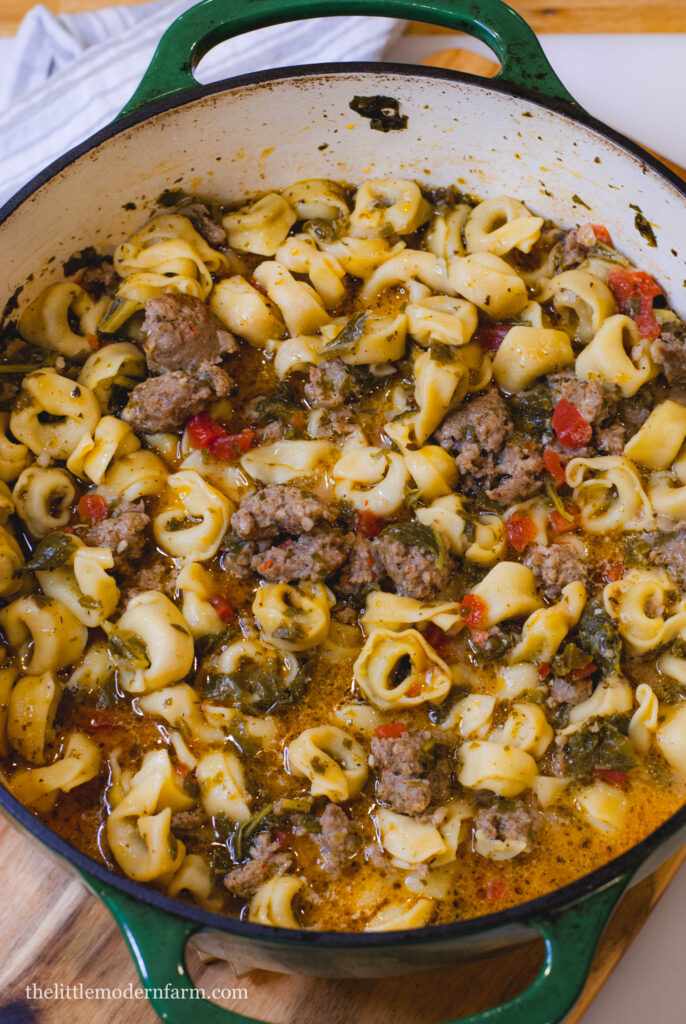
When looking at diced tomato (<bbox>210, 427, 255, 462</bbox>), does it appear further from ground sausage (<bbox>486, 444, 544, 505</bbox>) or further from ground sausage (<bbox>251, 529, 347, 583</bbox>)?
ground sausage (<bbox>486, 444, 544, 505</bbox>)

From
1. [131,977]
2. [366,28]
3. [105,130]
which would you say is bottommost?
[131,977]

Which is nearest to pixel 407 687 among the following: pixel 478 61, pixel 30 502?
pixel 30 502

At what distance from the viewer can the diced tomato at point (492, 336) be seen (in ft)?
13.1

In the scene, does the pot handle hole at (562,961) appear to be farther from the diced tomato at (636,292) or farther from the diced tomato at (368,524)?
the diced tomato at (636,292)

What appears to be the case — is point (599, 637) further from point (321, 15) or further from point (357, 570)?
point (321, 15)

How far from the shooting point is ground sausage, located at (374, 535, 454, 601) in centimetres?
339

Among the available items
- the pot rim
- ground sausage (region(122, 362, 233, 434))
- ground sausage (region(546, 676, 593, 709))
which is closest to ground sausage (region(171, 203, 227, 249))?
ground sausage (region(122, 362, 233, 434))

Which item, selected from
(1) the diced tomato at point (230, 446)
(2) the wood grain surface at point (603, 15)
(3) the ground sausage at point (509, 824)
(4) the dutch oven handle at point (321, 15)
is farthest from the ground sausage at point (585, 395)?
(2) the wood grain surface at point (603, 15)

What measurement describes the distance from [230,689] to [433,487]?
108 cm

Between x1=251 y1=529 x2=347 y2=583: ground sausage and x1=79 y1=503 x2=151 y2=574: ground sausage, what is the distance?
448 millimetres

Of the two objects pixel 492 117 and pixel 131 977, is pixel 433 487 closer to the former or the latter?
pixel 492 117

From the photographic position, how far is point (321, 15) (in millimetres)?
3611

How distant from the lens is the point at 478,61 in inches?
179

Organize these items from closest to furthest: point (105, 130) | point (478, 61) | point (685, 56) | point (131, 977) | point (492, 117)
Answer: point (131, 977)
point (105, 130)
point (492, 117)
point (478, 61)
point (685, 56)
